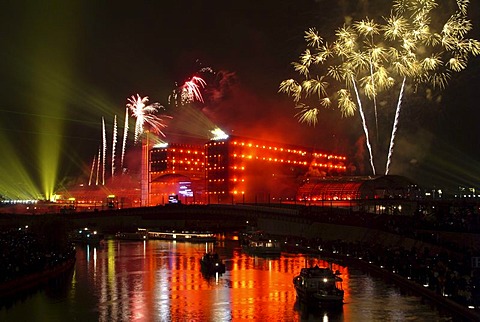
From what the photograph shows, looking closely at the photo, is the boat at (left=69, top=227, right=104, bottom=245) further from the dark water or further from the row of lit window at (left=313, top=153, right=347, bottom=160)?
the row of lit window at (left=313, top=153, right=347, bottom=160)

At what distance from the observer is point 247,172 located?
15650 cm

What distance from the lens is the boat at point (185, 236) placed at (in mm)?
112000

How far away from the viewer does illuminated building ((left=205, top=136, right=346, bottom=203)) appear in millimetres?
154125

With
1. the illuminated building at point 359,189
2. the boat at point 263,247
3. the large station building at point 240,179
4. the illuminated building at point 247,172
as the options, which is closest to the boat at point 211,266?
the boat at point 263,247

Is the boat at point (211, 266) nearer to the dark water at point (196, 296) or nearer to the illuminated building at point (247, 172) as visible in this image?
the dark water at point (196, 296)

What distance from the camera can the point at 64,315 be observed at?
153 feet

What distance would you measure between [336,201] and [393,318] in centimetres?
7699

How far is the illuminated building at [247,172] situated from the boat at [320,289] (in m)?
96.6

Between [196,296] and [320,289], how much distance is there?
1128 cm

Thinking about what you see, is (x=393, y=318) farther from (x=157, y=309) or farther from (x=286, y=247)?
(x=286, y=247)

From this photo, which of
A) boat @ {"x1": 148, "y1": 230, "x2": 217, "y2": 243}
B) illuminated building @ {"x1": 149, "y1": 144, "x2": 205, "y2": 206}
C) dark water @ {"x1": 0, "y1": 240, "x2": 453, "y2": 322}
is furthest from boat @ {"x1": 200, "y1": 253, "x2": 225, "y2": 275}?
illuminated building @ {"x1": 149, "y1": 144, "x2": 205, "y2": 206}

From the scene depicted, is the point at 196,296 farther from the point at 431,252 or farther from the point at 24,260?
the point at 431,252

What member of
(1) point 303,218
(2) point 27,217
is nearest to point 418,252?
(1) point 303,218

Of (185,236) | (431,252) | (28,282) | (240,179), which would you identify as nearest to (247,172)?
(240,179)
